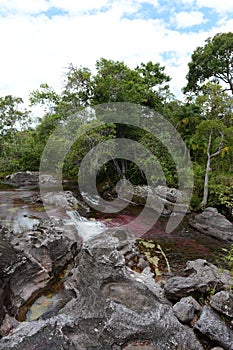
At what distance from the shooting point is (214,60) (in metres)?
26.7

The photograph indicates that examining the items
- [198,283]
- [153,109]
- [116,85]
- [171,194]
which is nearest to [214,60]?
[153,109]

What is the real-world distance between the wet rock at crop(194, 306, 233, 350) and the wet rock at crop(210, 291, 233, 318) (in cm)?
13

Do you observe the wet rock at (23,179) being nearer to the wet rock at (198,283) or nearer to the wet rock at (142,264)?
the wet rock at (142,264)

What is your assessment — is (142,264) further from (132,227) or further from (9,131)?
(9,131)

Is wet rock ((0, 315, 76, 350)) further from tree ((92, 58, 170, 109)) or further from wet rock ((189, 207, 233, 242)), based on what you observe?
tree ((92, 58, 170, 109))

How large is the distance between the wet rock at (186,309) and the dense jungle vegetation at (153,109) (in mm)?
3011

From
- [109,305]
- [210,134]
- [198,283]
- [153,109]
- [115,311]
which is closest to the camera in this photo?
[115,311]

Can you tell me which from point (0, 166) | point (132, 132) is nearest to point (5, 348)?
point (132, 132)

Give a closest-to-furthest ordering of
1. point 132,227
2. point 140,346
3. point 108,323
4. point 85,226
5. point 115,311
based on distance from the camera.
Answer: point 140,346 < point 108,323 < point 115,311 < point 85,226 < point 132,227

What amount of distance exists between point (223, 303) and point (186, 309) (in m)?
0.70

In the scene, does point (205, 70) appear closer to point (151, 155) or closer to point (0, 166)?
point (151, 155)

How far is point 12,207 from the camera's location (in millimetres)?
13070

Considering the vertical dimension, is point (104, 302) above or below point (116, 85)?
below

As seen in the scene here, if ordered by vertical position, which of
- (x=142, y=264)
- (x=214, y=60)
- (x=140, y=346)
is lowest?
(x=142, y=264)
